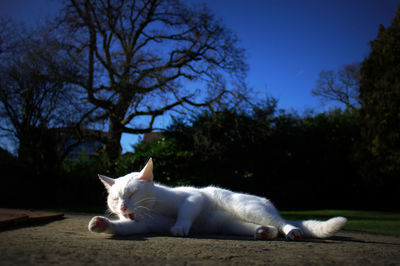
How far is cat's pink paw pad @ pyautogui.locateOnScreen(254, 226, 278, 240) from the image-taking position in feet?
9.08

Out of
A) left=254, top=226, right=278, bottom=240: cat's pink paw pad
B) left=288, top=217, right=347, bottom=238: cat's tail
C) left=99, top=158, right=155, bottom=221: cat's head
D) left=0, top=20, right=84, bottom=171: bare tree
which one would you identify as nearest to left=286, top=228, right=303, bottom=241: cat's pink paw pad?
left=254, top=226, right=278, bottom=240: cat's pink paw pad

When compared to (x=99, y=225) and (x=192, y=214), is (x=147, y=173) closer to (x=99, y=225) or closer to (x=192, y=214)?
(x=192, y=214)

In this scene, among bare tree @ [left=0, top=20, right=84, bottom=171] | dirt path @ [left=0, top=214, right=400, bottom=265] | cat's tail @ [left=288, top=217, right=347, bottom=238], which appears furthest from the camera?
bare tree @ [left=0, top=20, right=84, bottom=171]

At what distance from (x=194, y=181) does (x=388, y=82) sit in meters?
9.38

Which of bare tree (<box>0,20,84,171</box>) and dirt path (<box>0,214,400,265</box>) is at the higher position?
bare tree (<box>0,20,84,171</box>)

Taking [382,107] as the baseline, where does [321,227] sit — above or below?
below

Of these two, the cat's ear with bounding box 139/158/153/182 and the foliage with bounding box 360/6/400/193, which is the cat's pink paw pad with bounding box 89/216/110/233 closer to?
the cat's ear with bounding box 139/158/153/182

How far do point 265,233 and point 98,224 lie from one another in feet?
4.81

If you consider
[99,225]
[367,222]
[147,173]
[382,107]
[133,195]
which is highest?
[382,107]

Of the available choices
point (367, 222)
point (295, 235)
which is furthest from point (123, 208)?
point (367, 222)

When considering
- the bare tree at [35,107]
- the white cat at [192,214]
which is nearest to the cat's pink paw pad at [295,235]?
the white cat at [192,214]

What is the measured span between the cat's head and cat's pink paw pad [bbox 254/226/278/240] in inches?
42.9

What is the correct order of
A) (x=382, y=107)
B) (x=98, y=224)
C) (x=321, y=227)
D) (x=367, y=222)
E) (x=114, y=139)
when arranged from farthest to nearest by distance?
(x=382, y=107)
(x=114, y=139)
(x=367, y=222)
(x=321, y=227)
(x=98, y=224)

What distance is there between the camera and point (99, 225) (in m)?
2.52
